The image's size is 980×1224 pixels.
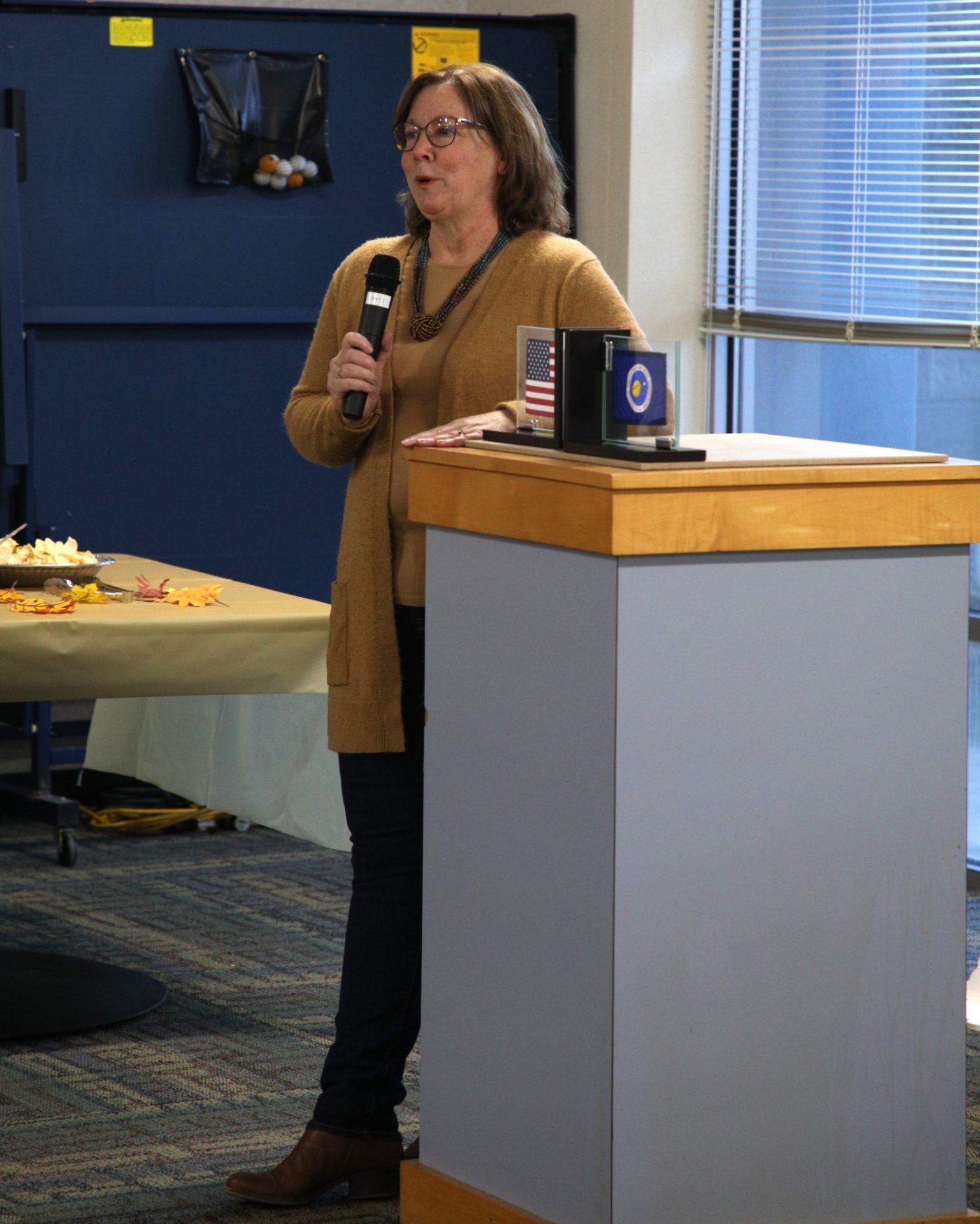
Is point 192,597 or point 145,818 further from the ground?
point 192,597

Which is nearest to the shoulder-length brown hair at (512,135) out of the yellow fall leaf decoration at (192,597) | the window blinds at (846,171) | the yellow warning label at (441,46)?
the yellow fall leaf decoration at (192,597)

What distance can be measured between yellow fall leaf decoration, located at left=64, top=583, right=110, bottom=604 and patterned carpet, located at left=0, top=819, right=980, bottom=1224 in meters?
0.76

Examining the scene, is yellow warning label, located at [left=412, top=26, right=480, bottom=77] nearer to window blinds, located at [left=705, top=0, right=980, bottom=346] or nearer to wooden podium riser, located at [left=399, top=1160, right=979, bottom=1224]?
window blinds, located at [left=705, top=0, right=980, bottom=346]

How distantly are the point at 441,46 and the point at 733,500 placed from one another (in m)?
3.69

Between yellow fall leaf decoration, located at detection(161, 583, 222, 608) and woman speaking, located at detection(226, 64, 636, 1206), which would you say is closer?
woman speaking, located at detection(226, 64, 636, 1206)

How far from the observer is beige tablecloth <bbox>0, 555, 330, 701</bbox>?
10.1 ft

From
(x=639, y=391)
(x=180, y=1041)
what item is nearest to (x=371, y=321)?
(x=639, y=391)

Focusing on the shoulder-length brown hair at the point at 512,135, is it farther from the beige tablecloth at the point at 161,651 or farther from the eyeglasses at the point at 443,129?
the beige tablecloth at the point at 161,651

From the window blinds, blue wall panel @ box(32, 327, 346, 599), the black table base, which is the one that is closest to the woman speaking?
the black table base

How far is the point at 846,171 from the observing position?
4.77 metres

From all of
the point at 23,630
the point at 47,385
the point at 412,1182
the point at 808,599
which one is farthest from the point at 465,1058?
the point at 47,385

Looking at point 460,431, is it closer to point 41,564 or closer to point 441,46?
point 41,564

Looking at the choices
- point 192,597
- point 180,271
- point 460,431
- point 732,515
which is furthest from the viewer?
point 180,271

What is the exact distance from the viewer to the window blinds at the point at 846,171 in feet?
14.6
